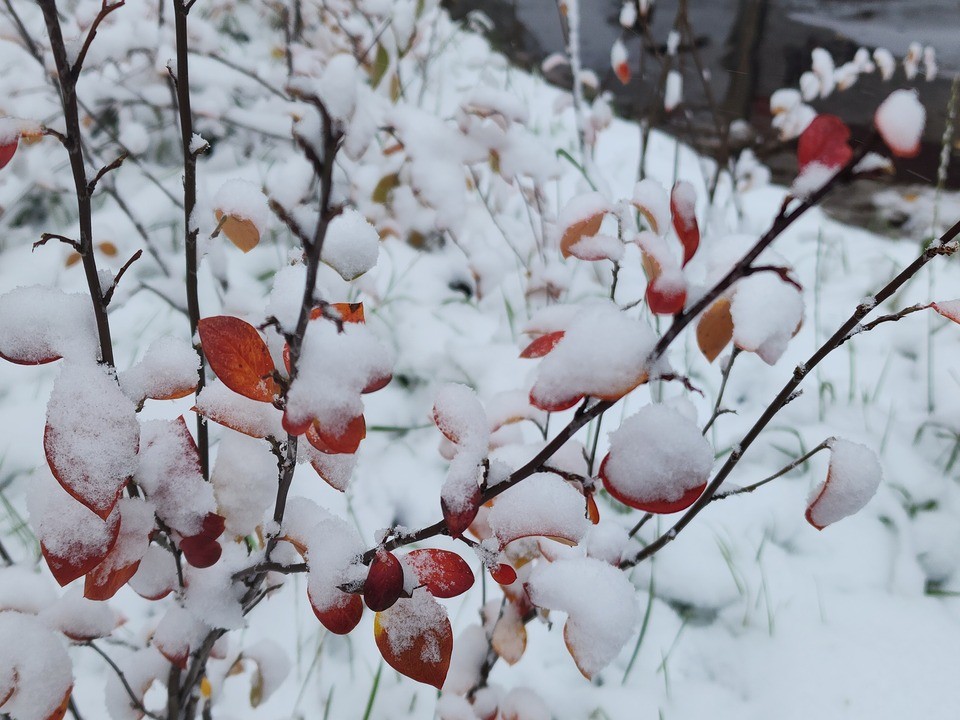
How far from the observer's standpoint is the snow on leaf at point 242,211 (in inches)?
21.5

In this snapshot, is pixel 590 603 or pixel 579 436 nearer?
pixel 590 603

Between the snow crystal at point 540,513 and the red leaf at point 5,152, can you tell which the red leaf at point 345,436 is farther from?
the red leaf at point 5,152

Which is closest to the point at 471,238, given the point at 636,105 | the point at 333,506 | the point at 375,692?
the point at 333,506

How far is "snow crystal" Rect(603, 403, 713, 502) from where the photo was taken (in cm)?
37

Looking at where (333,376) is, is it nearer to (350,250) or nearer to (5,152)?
(350,250)

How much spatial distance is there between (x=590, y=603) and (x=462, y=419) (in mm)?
147

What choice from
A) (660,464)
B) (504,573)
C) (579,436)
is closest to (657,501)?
(660,464)

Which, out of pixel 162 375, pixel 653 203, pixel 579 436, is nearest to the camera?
pixel 162 375

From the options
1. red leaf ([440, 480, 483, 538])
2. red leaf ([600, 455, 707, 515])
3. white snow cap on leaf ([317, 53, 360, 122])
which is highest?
white snow cap on leaf ([317, 53, 360, 122])

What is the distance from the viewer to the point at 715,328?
54cm

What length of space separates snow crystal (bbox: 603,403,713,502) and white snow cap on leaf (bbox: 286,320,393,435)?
147 mm

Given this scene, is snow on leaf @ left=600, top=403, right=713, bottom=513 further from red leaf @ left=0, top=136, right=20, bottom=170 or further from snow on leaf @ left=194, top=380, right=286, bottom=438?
red leaf @ left=0, top=136, right=20, bottom=170

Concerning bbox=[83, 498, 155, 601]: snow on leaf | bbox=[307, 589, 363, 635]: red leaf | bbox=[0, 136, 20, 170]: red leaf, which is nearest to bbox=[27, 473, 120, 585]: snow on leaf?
bbox=[83, 498, 155, 601]: snow on leaf

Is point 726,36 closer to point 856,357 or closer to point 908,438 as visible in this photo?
point 856,357
